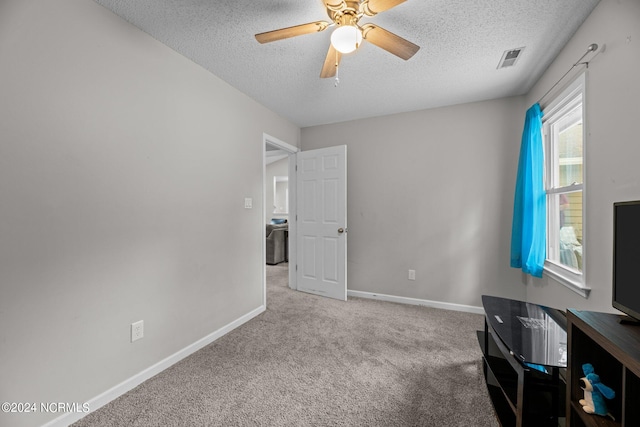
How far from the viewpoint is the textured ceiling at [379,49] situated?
5.27 feet

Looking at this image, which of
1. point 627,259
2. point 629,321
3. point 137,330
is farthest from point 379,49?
point 137,330

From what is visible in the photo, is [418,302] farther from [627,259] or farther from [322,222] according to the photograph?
[627,259]

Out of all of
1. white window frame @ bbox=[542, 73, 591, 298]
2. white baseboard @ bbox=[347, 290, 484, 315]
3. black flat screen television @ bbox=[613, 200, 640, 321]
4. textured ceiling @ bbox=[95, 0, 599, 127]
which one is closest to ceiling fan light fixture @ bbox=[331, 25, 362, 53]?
textured ceiling @ bbox=[95, 0, 599, 127]

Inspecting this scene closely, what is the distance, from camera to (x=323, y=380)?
1.83 m

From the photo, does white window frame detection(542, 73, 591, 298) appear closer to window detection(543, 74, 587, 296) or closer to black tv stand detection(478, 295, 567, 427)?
window detection(543, 74, 587, 296)


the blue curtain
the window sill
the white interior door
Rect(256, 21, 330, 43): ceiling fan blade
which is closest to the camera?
Rect(256, 21, 330, 43): ceiling fan blade

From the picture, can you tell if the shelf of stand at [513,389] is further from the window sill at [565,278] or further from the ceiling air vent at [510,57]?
the ceiling air vent at [510,57]

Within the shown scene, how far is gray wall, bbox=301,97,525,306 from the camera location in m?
2.91

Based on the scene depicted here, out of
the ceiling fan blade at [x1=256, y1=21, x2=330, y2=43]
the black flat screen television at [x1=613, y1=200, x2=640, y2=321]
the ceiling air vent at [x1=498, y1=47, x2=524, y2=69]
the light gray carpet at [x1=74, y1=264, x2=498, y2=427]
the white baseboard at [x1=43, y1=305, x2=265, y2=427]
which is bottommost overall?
the light gray carpet at [x1=74, y1=264, x2=498, y2=427]

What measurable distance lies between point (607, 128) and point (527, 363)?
1.42m

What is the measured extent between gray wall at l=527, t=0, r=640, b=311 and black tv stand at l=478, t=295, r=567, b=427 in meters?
0.40

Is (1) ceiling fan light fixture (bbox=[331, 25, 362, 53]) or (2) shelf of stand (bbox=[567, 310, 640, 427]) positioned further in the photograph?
(1) ceiling fan light fixture (bbox=[331, 25, 362, 53])

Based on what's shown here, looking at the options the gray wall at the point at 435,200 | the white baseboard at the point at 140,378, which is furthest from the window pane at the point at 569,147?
the white baseboard at the point at 140,378

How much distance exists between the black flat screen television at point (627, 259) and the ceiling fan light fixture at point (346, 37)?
136cm
